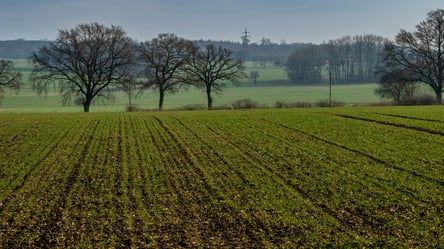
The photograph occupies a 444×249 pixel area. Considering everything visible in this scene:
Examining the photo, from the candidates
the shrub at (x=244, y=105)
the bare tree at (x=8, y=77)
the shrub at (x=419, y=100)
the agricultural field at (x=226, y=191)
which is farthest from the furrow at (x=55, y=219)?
the bare tree at (x=8, y=77)

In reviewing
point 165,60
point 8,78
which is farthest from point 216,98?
point 8,78

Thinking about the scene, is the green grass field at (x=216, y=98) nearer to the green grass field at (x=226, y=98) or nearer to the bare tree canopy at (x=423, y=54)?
the green grass field at (x=226, y=98)

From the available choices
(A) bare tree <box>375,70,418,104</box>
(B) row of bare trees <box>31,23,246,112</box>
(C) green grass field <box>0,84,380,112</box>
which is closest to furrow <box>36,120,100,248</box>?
(B) row of bare trees <box>31,23,246,112</box>

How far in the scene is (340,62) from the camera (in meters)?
147

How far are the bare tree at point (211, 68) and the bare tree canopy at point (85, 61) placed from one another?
9.78 metres

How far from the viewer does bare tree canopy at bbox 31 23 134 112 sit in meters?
66.9

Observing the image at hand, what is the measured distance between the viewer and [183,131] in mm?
32406

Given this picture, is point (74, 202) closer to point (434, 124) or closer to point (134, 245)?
point (134, 245)

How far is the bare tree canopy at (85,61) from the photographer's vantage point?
220 ft

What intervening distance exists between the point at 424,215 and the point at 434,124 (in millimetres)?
20716

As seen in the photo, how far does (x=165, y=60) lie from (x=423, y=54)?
38.3 m

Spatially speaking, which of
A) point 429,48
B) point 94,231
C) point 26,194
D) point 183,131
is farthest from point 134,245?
point 429,48

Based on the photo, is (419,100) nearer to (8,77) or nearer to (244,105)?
(244,105)

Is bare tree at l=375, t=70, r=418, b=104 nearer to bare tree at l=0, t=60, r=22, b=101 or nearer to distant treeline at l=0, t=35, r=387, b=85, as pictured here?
bare tree at l=0, t=60, r=22, b=101
